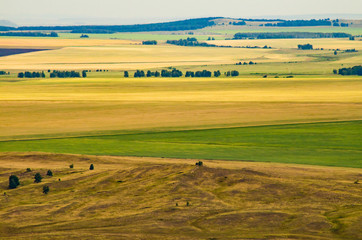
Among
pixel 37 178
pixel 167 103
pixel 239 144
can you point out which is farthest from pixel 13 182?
Result: pixel 167 103

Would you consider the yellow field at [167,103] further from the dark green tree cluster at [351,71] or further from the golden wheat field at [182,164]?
the dark green tree cluster at [351,71]

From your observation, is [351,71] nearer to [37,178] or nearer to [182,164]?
[182,164]

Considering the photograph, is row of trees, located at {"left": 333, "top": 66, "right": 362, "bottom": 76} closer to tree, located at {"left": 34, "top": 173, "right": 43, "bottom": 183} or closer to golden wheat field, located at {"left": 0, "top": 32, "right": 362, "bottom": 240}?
golden wheat field, located at {"left": 0, "top": 32, "right": 362, "bottom": 240}

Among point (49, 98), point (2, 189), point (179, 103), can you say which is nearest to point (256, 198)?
point (2, 189)

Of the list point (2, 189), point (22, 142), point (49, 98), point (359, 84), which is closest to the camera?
point (2, 189)

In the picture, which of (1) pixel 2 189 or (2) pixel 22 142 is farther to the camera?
(2) pixel 22 142

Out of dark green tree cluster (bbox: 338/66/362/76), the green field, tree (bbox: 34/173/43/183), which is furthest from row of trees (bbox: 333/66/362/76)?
tree (bbox: 34/173/43/183)

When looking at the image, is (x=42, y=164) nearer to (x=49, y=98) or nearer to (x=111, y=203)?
(x=111, y=203)
